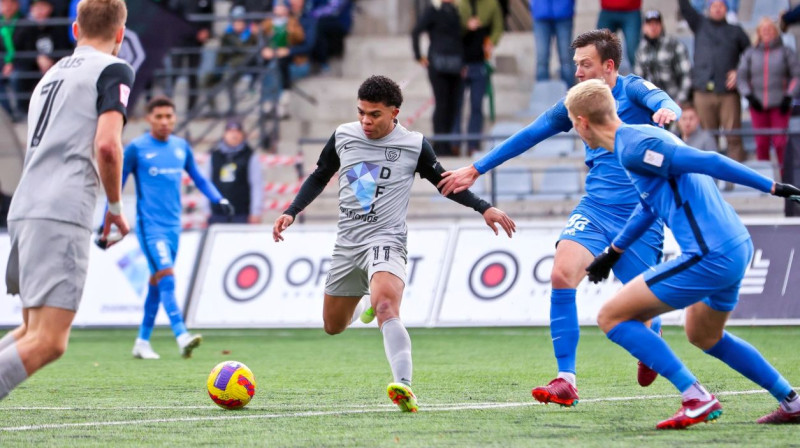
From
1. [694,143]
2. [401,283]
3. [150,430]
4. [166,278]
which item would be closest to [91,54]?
[150,430]

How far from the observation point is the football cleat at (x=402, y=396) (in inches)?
295

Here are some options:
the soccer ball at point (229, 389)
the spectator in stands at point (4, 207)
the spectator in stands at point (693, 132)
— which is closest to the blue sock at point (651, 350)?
the soccer ball at point (229, 389)

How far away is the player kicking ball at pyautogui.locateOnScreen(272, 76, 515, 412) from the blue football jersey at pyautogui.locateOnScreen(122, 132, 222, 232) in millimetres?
4247

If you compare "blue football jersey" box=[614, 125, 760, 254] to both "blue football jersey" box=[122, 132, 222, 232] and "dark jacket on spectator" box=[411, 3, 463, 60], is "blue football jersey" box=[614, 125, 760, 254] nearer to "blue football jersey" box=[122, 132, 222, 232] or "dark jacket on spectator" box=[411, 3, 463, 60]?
"blue football jersey" box=[122, 132, 222, 232]

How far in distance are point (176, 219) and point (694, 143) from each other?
6.58 meters

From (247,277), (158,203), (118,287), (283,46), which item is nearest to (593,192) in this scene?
(158,203)

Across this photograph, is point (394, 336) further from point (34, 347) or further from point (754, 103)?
point (754, 103)

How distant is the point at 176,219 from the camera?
1268 cm

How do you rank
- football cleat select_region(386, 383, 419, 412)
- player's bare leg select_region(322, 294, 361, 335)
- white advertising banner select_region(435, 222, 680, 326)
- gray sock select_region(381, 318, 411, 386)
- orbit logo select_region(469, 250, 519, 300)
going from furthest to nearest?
orbit logo select_region(469, 250, 519, 300) < white advertising banner select_region(435, 222, 680, 326) < player's bare leg select_region(322, 294, 361, 335) < gray sock select_region(381, 318, 411, 386) < football cleat select_region(386, 383, 419, 412)

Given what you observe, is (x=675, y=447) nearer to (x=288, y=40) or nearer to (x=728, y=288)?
(x=728, y=288)

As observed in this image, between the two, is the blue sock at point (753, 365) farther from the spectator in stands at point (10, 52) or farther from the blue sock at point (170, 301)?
the spectator in stands at point (10, 52)

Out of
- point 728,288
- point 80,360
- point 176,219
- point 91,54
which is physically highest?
point 91,54

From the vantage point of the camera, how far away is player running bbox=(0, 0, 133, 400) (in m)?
6.10

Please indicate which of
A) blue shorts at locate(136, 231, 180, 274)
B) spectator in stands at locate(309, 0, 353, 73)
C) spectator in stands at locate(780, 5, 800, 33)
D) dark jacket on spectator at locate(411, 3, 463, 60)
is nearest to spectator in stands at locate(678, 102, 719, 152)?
spectator in stands at locate(780, 5, 800, 33)
